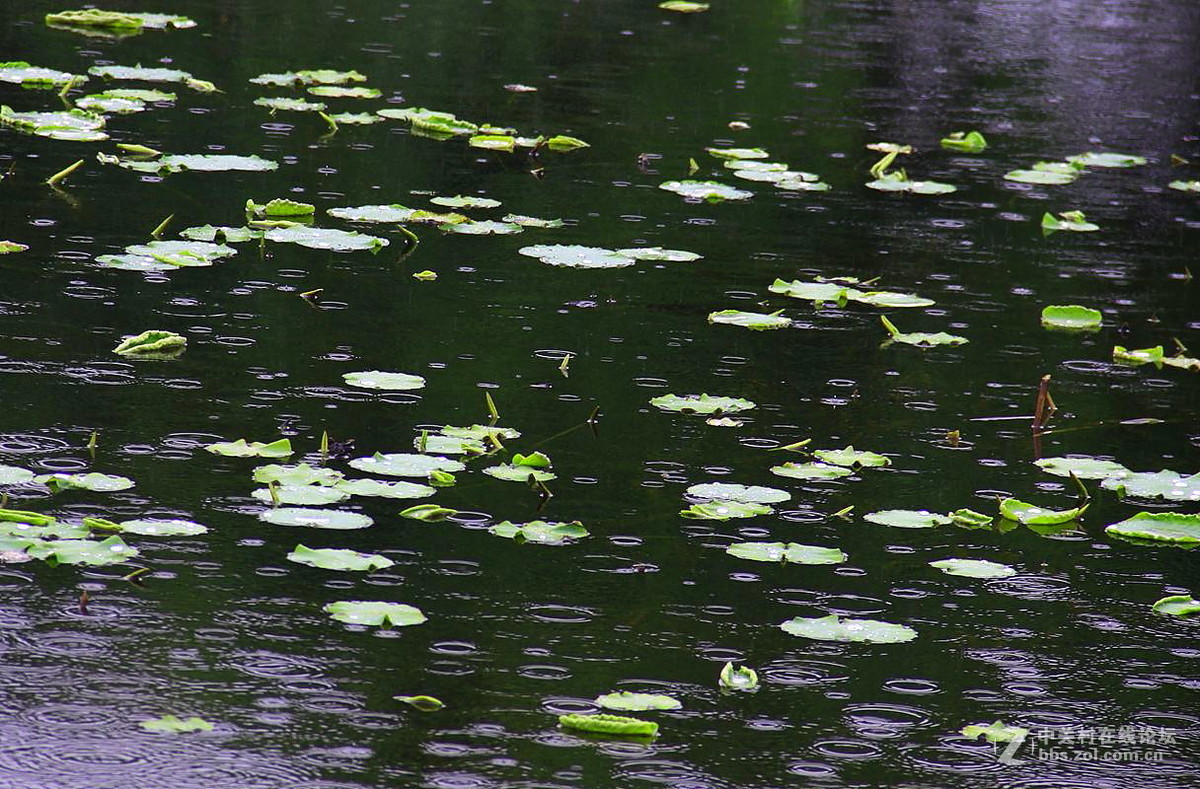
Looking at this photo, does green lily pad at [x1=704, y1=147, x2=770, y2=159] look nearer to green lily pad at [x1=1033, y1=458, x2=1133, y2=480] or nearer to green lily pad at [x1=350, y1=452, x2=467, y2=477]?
green lily pad at [x1=1033, y1=458, x2=1133, y2=480]

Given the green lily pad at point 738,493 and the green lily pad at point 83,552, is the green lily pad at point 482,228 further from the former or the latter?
the green lily pad at point 83,552

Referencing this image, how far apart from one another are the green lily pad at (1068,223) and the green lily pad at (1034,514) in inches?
161

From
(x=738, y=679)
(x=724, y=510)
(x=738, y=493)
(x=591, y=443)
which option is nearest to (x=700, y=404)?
(x=591, y=443)

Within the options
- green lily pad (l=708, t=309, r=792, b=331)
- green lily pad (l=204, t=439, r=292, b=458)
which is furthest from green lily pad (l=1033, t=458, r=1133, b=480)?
green lily pad (l=204, t=439, r=292, b=458)

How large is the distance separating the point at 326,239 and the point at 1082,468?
140 inches

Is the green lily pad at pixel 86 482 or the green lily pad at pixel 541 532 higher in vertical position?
the green lily pad at pixel 86 482

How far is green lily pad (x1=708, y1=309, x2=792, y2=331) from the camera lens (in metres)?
6.65

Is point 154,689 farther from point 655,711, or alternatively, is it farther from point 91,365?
point 91,365

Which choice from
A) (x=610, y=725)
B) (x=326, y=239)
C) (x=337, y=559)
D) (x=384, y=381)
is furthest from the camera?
(x=326, y=239)

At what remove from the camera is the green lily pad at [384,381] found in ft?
18.0

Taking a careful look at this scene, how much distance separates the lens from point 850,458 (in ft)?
17.2

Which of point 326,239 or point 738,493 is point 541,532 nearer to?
point 738,493

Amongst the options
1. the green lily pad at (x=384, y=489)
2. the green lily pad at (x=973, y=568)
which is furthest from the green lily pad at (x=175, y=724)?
the green lily pad at (x=973, y=568)

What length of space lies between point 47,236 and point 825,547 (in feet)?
12.9
